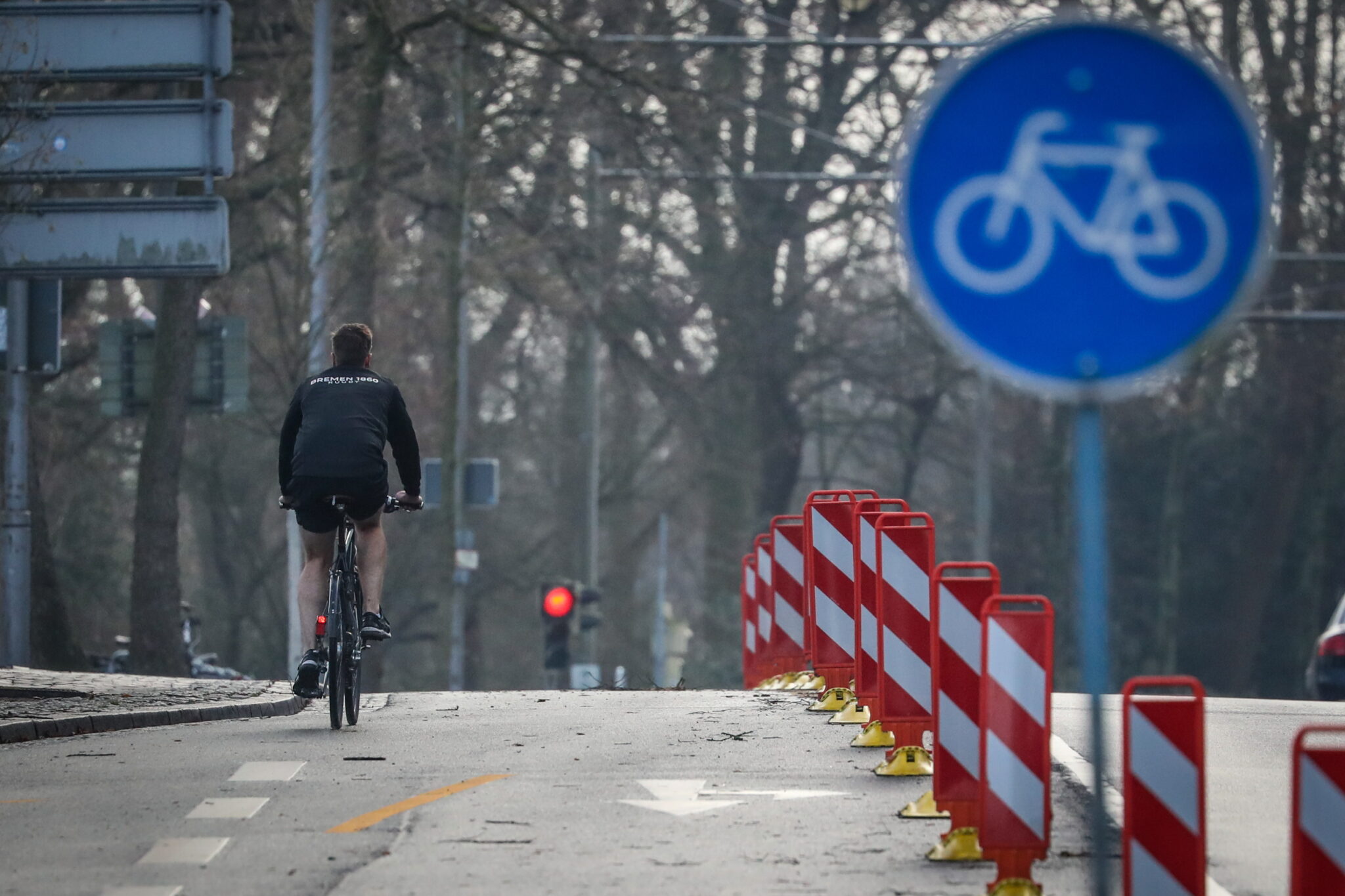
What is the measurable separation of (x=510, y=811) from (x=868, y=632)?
2.17 m

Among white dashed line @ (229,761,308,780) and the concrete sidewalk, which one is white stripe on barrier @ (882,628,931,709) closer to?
white dashed line @ (229,761,308,780)

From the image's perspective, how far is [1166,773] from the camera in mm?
5910

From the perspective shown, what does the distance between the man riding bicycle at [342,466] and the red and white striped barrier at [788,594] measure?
375 centimetres

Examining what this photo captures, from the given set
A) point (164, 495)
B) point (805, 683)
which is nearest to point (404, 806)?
point (805, 683)

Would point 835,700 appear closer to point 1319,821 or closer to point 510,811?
point 510,811

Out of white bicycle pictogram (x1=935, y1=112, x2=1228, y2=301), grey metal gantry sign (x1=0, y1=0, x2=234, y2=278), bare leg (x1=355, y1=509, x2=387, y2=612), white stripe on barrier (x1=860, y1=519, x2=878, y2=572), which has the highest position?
grey metal gantry sign (x1=0, y1=0, x2=234, y2=278)

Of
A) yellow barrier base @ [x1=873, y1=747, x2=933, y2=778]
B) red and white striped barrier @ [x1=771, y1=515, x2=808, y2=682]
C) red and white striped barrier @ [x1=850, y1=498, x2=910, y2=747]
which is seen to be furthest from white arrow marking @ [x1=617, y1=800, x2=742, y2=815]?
red and white striped barrier @ [x1=771, y1=515, x2=808, y2=682]

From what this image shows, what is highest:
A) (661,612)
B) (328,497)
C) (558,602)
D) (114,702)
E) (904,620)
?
(328,497)

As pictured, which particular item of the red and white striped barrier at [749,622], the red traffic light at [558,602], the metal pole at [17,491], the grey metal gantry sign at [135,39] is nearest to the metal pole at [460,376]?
the red traffic light at [558,602]

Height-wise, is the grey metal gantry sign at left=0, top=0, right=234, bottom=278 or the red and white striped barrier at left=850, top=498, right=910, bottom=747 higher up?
the grey metal gantry sign at left=0, top=0, right=234, bottom=278

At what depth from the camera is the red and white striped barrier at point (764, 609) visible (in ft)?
51.2

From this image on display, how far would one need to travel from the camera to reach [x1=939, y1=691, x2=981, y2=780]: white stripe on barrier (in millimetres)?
7195

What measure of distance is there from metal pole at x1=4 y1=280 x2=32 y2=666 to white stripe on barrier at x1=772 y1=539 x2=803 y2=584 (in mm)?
5622

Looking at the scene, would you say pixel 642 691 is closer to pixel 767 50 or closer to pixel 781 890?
pixel 781 890
